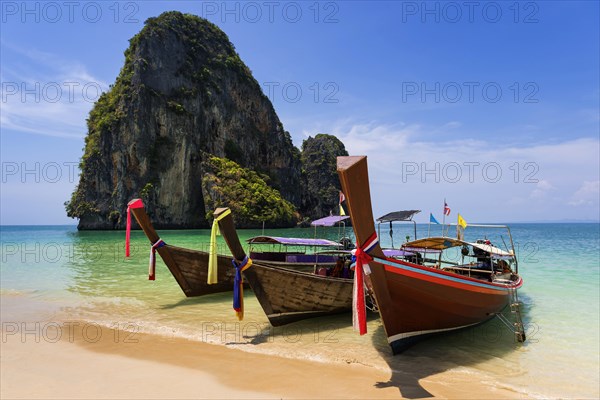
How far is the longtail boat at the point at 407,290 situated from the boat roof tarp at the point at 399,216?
3.05 m

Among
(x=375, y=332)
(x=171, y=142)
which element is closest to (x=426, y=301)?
(x=375, y=332)

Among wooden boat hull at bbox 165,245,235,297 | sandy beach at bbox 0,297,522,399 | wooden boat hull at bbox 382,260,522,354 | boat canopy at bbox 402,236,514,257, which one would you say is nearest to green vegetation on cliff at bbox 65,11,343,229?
wooden boat hull at bbox 165,245,235,297

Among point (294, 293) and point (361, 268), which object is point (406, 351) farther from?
point (294, 293)

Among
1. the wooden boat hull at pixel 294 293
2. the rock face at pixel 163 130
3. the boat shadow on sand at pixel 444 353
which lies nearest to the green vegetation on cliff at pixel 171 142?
the rock face at pixel 163 130

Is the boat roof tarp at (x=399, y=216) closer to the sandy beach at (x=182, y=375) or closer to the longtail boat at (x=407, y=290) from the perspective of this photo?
the longtail boat at (x=407, y=290)

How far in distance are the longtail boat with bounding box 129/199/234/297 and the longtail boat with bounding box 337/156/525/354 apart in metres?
6.48

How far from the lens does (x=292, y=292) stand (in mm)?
8516

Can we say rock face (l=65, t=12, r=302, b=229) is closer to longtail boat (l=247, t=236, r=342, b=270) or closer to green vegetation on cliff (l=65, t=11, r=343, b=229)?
green vegetation on cliff (l=65, t=11, r=343, b=229)

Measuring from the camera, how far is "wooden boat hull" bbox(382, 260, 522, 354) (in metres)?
6.57

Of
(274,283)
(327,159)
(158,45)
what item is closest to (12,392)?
(274,283)

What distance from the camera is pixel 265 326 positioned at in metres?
8.84

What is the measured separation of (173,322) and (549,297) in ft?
43.9

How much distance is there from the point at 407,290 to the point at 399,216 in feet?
15.8

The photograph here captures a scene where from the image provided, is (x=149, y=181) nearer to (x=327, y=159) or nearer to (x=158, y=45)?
(x=158, y=45)
